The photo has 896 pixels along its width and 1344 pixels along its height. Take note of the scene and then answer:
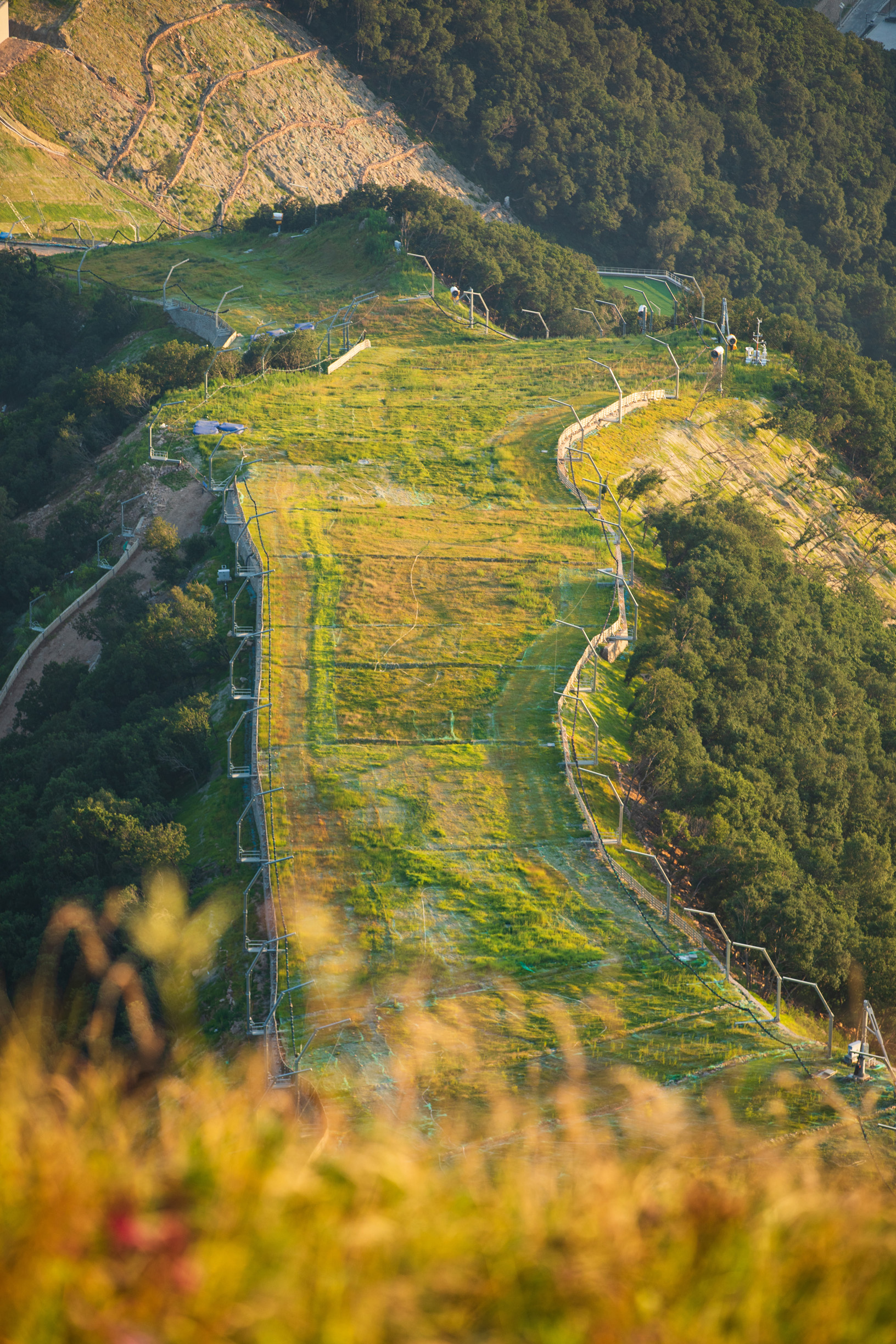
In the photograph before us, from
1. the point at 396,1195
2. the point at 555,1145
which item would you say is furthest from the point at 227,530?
the point at 396,1195

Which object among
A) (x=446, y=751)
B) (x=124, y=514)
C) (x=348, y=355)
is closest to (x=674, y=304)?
(x=348, y=355)

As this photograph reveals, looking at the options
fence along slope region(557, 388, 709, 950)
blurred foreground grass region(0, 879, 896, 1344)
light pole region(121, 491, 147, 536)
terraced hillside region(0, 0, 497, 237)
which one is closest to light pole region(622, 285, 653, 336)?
terraced hillside region(0, 0, 497, 237)

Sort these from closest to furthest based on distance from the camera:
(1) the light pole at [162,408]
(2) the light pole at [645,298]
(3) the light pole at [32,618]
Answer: (3) the light pole at [32,618] < (1) the light pole at [162,408] < (2) the light pole at [645,298]

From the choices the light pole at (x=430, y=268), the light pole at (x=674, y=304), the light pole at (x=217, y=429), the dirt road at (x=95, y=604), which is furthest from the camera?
the light pole at (x=674, y=304)

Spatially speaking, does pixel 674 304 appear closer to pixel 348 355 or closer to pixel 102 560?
pixel 348 355

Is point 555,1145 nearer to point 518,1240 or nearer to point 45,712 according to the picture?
point 518,1240

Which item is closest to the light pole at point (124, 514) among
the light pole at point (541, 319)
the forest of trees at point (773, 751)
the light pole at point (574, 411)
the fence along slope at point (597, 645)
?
the fence along slope at point (597, 645)

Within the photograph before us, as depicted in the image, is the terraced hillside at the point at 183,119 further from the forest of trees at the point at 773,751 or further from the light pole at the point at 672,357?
the forest of trees at the point at 773,751

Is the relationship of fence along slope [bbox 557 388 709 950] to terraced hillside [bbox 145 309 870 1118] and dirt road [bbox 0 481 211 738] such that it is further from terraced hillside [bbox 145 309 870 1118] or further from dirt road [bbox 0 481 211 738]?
dirt road [bbox 0 481 211 738]
